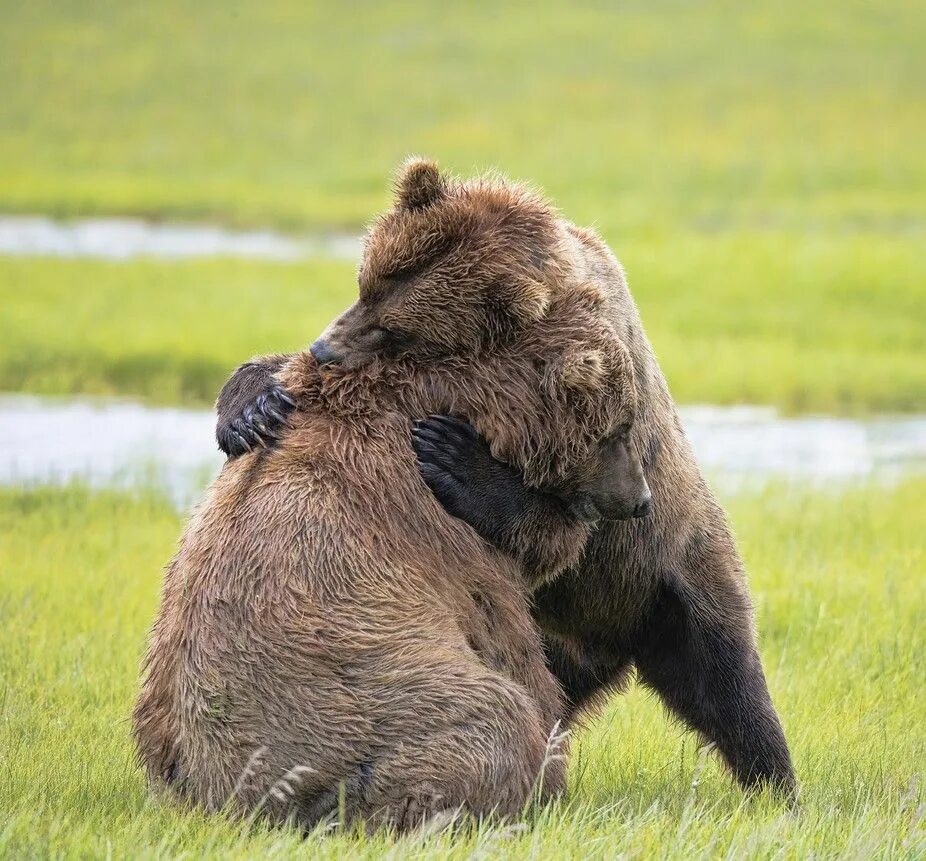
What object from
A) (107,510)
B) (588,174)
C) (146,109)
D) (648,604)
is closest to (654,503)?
(648,604)

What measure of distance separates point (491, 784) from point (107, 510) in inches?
221

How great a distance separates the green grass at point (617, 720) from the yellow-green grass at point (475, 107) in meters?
13.8

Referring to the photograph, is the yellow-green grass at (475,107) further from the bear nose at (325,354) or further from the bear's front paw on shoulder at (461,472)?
the bear's front paw on shoulder at (461,472)

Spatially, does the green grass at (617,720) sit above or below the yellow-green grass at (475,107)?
below

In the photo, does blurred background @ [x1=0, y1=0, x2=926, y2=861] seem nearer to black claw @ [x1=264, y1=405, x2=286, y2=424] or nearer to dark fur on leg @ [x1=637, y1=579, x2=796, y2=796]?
dark fur on leg @ [x1=637, y1=579, x2=796, y2=796]

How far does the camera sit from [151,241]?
2152 cm

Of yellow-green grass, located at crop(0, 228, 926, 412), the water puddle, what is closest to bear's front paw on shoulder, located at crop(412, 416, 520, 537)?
yellow-green grass, located at crop(0, 228, 926, 412)

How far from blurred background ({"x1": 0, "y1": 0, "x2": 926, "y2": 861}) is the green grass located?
21 mm

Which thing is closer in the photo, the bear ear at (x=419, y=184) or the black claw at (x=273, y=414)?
the black claw at (x=273, y=414)

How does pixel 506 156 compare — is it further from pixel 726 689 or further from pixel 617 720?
pixel 726 689

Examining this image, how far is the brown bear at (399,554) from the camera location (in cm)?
383

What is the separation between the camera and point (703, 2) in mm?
38312

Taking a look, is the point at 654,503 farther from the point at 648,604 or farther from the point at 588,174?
the point at 588,174

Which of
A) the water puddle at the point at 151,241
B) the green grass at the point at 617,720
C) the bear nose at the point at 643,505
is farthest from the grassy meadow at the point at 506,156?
the bear nose at the point at 643,505
